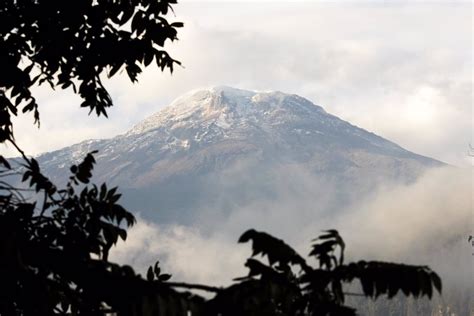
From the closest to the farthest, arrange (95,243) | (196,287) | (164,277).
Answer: (196,287), (95,243), (164,277)

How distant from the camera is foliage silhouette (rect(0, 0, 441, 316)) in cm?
586

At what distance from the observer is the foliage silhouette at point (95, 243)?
19.2 feet

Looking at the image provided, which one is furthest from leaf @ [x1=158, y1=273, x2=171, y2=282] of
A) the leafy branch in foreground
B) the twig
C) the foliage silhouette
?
the twig

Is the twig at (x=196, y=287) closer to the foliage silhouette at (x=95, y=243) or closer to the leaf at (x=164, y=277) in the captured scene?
the foliage silhouette at (x=95, y=243)

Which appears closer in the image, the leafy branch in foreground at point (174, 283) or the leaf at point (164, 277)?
the leafy branch in foreground at point (174, 283)

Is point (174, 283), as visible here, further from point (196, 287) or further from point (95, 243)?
point (95, 243)

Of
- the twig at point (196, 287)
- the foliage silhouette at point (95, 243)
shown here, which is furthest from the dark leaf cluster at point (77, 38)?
the twig at point (196, 287)

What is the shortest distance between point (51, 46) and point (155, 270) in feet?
9.75

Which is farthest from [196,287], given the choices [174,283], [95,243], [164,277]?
[164,277]

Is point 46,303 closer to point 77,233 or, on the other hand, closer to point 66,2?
point 77,233

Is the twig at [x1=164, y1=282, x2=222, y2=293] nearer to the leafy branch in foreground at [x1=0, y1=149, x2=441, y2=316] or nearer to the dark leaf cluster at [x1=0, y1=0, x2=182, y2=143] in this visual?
the leafy branch in foreground at [x1=0, y1=149, x2=441, y2=316]

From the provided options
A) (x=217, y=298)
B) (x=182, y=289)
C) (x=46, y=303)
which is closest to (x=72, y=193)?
(x=46, y=303)

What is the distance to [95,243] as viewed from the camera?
7.62 m

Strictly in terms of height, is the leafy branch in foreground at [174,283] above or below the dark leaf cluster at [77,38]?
below
